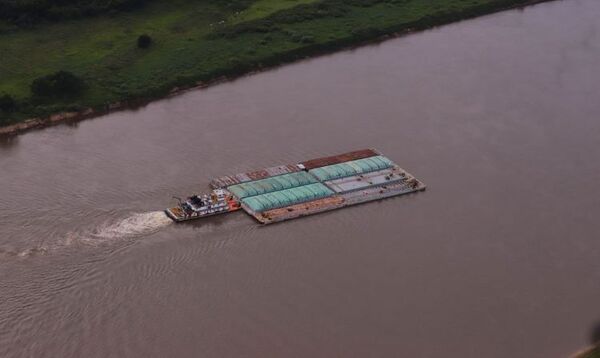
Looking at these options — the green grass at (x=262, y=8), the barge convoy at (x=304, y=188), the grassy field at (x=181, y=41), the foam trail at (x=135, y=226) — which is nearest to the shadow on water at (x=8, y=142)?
the grassy field at (x=181, y=41)

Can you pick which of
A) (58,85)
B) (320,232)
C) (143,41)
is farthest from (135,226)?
(143,41)

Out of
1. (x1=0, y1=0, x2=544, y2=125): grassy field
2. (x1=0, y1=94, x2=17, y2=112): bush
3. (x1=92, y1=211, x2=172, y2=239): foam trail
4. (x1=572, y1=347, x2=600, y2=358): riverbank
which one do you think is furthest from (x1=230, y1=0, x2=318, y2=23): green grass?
(x1=572, y1=347, x2=600, y2=358): riverbank

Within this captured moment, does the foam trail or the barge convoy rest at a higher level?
the foam trail

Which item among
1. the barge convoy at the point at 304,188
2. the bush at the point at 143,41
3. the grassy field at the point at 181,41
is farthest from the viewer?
the bush at the point at 143,41

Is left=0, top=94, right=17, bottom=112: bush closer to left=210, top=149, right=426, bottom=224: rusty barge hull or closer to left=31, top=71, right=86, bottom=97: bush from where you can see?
left=31, top=71, right=86, bottom=97: bush

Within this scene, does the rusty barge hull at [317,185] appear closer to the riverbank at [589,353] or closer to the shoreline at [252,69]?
the shoreline at [252,69]
